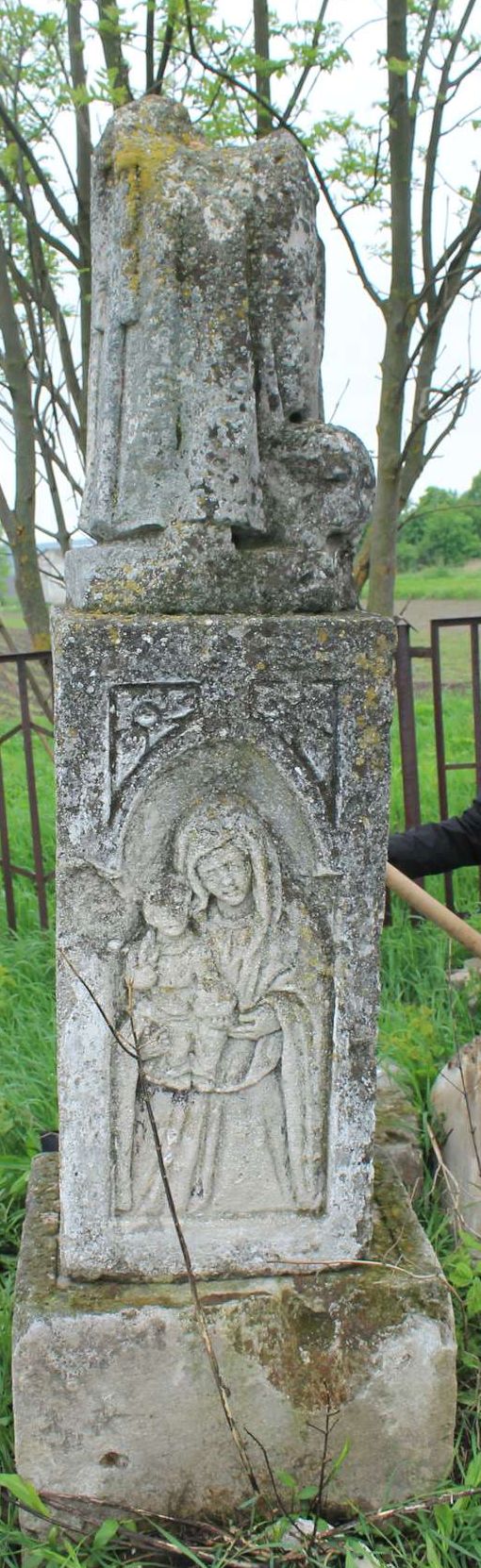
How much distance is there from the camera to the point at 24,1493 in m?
1.95

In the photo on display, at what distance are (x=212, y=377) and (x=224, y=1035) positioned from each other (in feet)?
3.46

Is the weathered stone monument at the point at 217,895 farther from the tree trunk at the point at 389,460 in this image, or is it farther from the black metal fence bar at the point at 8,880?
the tree trunk at the point at 389,460

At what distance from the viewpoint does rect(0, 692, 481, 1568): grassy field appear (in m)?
2.00

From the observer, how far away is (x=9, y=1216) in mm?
2832

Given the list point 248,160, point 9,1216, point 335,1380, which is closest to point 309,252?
point 248,160

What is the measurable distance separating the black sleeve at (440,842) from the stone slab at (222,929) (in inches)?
46.2

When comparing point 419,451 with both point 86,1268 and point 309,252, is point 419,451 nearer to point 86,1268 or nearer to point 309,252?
point 309,252

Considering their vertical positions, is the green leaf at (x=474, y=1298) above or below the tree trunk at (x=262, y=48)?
below

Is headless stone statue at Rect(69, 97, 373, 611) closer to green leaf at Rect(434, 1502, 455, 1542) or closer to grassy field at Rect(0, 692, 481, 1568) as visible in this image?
grassy field at Rect(0, 692, 481, 1568)

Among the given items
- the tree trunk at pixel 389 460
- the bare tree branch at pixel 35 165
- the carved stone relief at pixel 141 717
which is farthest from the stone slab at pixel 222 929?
the bare tree branch at pixel 35 165

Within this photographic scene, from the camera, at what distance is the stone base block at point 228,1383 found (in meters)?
Answer: 2.04

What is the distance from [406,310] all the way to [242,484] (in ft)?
9.04

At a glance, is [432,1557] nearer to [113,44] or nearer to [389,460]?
[389,460]

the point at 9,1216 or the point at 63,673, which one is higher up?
the point at 63,673
